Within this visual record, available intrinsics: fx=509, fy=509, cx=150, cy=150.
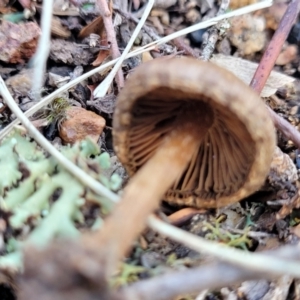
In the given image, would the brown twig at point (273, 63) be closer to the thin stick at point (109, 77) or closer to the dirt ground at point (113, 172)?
the dirt ground at point (113, 172)

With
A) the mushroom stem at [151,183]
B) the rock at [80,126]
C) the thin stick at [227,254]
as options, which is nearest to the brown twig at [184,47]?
the rock at [80,126]

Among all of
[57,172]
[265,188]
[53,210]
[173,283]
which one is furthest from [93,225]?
[265,188]

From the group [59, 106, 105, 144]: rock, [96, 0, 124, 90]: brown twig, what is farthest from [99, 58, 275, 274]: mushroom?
[96, 0, 124, 90]: brown twig

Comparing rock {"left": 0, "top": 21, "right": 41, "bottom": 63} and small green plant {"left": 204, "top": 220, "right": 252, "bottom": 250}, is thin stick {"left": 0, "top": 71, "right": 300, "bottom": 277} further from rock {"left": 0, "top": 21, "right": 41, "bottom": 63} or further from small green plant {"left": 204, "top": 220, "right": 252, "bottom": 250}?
rock {"left": 0, "top": 21, "right": 41, "bottom": 63}

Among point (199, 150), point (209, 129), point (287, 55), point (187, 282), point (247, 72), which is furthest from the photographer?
point (287, 55)

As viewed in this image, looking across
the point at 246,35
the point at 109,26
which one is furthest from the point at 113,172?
the point at 246,35

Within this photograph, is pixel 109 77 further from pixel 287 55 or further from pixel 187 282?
pixel 187 282
